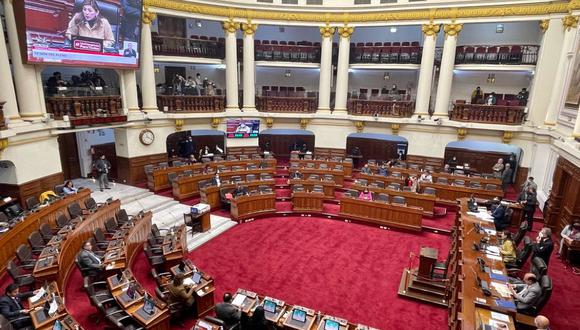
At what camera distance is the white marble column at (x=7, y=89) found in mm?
10584

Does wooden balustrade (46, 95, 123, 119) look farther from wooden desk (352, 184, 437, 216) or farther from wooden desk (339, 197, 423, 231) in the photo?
wooden desk (352, 184, 437, 216)

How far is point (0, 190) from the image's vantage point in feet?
36.9

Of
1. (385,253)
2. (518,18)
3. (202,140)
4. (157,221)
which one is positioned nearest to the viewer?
(385,253)

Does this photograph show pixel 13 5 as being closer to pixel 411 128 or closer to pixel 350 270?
pixel 350 270

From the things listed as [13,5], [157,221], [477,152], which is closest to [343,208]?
[157,221]

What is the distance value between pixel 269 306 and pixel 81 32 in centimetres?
1187

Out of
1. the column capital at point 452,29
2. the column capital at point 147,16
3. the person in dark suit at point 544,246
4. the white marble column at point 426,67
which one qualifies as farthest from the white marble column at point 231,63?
the person in dark suit at point 544,246

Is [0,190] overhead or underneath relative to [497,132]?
underneath

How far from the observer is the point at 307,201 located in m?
13.7

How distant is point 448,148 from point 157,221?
15.8 meters

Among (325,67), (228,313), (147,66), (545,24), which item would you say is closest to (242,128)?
(147,66)

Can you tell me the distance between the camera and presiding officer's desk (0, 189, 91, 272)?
8320mm

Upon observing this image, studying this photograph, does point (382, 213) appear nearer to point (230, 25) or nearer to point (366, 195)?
point (366, 195)

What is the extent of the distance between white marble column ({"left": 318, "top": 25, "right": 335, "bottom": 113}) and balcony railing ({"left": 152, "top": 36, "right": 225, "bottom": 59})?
5646 millimetres
